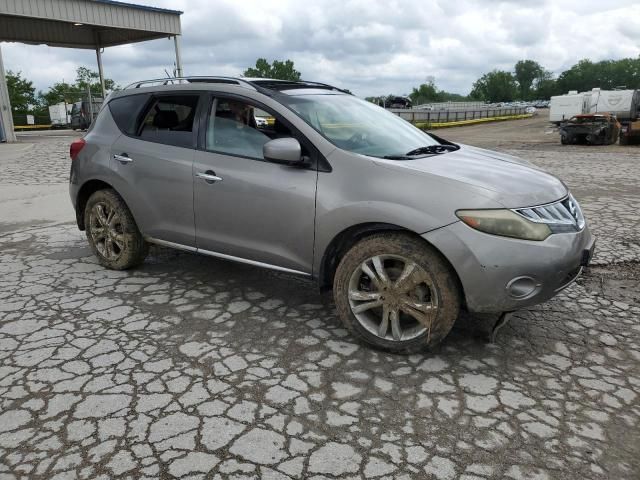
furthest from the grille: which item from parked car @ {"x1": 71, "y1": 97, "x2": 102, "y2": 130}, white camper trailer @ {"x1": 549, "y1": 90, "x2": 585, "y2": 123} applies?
white camper trailer @ {"x1": 549, "y1": 90, "x2": 585, "y2": 123}

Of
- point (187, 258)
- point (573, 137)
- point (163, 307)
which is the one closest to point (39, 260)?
point (187, 258)

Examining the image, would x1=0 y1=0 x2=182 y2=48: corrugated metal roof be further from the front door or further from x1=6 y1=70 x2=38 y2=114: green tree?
x1=6 y1=70 x2=38 y2=114: green tree

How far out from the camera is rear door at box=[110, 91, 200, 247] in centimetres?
405

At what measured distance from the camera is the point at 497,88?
447 ft

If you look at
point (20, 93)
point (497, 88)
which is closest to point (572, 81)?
point (497, 88)

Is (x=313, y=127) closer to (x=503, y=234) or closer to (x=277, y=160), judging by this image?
(x=277, y=160)

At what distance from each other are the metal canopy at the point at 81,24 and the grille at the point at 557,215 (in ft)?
65.7

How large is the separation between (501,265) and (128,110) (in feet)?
11.3

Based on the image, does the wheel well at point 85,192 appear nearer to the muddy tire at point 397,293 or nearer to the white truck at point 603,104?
the muddy tire at point 397,293

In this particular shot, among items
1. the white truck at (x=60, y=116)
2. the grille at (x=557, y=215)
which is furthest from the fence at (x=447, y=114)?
the grille at (x=557, y=215)

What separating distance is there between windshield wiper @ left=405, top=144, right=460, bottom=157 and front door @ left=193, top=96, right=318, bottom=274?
793mm

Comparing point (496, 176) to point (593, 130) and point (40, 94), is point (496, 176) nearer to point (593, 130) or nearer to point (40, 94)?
point (593, 130)

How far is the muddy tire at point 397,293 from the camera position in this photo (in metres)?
3.03

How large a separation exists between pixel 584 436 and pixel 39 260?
199 inches
